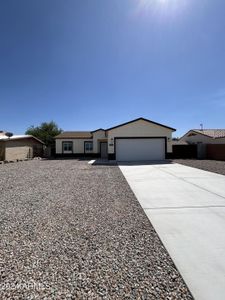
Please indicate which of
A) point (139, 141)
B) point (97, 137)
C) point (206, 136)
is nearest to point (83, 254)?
point (139, 141)

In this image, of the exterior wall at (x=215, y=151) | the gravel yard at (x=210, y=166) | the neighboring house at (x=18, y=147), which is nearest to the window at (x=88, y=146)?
the neighboring house at (x=18, y=147)

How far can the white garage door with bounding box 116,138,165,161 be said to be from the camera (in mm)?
19203

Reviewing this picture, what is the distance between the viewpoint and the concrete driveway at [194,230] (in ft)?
7.93

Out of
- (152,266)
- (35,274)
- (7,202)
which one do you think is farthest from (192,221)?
(7,202)

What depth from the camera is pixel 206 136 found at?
24797mm

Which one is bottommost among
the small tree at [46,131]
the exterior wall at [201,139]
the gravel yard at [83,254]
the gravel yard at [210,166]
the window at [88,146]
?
the gravel yard at [83,254]

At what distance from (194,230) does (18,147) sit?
835 inches

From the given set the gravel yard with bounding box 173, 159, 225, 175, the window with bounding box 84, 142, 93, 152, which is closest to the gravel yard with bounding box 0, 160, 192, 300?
the gravel yard with bounding box 173, 159, 225, 175

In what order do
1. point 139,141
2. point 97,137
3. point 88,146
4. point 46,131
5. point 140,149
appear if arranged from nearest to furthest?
point 140,149 < point 139,141 < point 97,137 < point 88,146 < point 46,131

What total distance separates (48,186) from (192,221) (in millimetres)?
5702

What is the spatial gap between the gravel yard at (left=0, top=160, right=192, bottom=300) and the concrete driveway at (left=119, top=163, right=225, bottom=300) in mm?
188

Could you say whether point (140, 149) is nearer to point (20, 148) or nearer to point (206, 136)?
point (206, 136)

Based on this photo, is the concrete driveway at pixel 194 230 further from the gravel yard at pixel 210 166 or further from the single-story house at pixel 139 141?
the single-story house at pixel 139 141

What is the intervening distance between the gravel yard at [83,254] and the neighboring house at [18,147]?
50.0 feet
